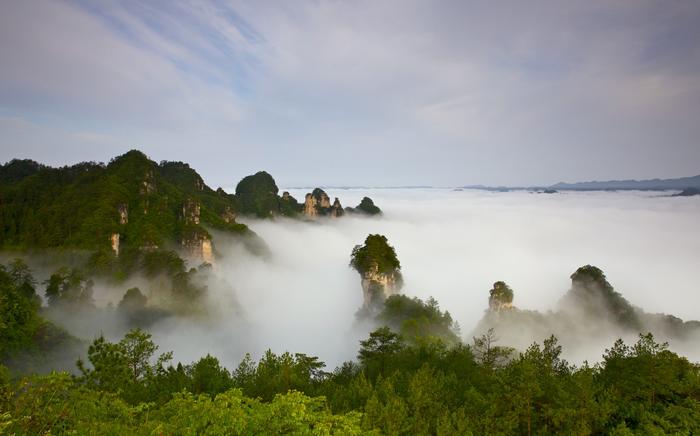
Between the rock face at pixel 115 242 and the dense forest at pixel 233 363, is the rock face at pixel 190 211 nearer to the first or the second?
the dense forest at pixel 233 363

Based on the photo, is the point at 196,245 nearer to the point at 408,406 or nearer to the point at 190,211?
the point at 190,211

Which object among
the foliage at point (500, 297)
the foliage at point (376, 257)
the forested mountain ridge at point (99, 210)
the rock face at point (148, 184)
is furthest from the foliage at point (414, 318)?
the rock face at point (148, 184)

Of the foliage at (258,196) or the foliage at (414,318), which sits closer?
the foliage at (414,318)

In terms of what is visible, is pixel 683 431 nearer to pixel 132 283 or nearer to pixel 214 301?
pixel 214 301

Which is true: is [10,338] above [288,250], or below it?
above

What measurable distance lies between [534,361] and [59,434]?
28.5m

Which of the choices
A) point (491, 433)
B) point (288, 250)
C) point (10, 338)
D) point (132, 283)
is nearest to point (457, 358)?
point (491, 433)

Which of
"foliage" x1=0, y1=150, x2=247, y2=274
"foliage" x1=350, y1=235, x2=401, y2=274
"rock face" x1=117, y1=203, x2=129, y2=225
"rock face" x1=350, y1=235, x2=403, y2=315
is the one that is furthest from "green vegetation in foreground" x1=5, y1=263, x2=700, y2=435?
"rock face" x1=117, y1=203, x2=129, y2=225

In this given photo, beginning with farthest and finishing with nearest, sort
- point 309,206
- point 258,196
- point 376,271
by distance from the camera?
1. point 309,206
2. point 258,196
3. point 376,271

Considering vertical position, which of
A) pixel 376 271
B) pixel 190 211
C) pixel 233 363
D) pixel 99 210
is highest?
pixel 99 210

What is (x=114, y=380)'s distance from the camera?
3036cm

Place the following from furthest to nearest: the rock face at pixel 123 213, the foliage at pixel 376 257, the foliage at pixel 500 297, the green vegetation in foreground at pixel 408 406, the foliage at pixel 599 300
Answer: the rock face at pixel 123 213 → the foliage at pixel 376 257 → the foliage at pixel 599 300 → the foliage at pixel 500 297 → the green vegetation in foreground at pixel 408 406

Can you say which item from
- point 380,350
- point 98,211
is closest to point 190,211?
point 98,211

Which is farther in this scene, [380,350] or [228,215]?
[228,215]
